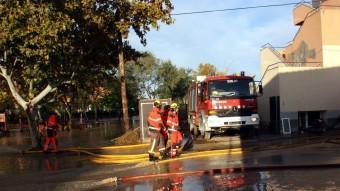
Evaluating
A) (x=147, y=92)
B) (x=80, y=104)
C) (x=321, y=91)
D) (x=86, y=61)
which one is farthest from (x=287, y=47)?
(x=147, y=92)

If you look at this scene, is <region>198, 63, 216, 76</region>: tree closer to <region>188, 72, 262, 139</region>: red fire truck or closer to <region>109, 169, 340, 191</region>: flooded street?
<region>188, 72, 262, 139</region>: red fire truck

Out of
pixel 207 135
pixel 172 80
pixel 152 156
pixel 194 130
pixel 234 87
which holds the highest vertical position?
pixel 172 80

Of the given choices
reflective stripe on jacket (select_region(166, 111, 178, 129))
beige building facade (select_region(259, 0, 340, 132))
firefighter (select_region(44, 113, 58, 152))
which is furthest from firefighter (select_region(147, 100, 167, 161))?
beige building facade (select_region(259, 0, 340, 132))

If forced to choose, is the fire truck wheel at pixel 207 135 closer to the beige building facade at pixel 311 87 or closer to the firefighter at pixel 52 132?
the beige building facade at pixel 311 87

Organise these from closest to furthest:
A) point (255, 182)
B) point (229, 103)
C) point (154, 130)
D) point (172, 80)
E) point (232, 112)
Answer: point (255, 182), point (154, 130), point (229, 103), point (232, 112), point (172, 80)

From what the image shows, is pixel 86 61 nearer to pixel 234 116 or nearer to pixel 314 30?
pixel 234 116

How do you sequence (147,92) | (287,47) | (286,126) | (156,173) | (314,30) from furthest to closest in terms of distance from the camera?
(147,92) → (287,47) → (314,30) → (286,126) → (156,173)

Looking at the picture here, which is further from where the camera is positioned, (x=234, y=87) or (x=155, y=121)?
(x=234, y=87)

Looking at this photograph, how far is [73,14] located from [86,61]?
11.8 ft

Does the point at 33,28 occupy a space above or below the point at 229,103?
above

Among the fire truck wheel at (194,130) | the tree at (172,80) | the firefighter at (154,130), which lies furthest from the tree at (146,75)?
the firefighter at (154,130)

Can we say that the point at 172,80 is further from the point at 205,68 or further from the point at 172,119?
the point at 172,119

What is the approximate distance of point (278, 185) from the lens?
1051 cm


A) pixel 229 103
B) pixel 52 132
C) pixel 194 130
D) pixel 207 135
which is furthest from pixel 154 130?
pixel 194 130
